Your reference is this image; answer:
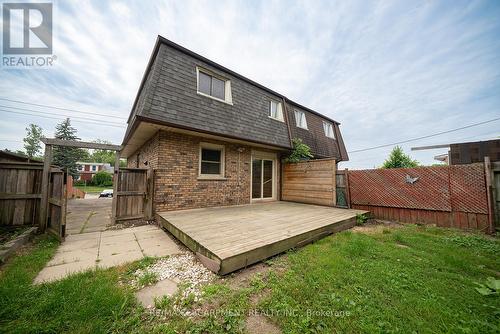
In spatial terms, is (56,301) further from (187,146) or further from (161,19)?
(161,19)

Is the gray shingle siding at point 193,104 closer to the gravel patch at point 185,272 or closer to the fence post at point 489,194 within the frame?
the gravel patch at point 185,272

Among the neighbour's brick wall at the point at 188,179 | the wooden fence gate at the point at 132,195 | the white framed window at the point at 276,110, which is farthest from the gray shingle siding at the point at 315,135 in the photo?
the wooden fence gate at the point at 132,195

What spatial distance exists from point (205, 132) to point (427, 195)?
25.5 ft

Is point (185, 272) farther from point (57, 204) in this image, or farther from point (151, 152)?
point (151, 152)

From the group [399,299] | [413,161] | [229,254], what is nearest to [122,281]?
[229,254]

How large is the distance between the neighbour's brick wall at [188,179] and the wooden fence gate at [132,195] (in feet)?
1.68

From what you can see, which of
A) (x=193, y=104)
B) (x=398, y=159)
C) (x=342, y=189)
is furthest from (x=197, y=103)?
(x=398, y=159)

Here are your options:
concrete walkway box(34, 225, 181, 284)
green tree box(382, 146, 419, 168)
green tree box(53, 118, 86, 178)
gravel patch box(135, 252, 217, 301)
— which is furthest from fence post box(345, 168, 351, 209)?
green tree box(53, 118, 86, 178)

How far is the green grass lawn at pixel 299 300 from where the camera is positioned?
162cm

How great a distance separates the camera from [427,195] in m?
5.73

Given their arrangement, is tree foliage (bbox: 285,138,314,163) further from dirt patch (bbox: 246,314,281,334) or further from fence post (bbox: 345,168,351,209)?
dirt patch (bbox: 246,314,281,334)

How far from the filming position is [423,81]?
42.3ft

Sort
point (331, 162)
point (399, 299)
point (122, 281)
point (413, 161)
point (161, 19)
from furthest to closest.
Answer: point (413, 161) → point (161, 19) → point (331, 162) → point (122, 281) → point (399, 299)

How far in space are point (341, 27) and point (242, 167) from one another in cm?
893
